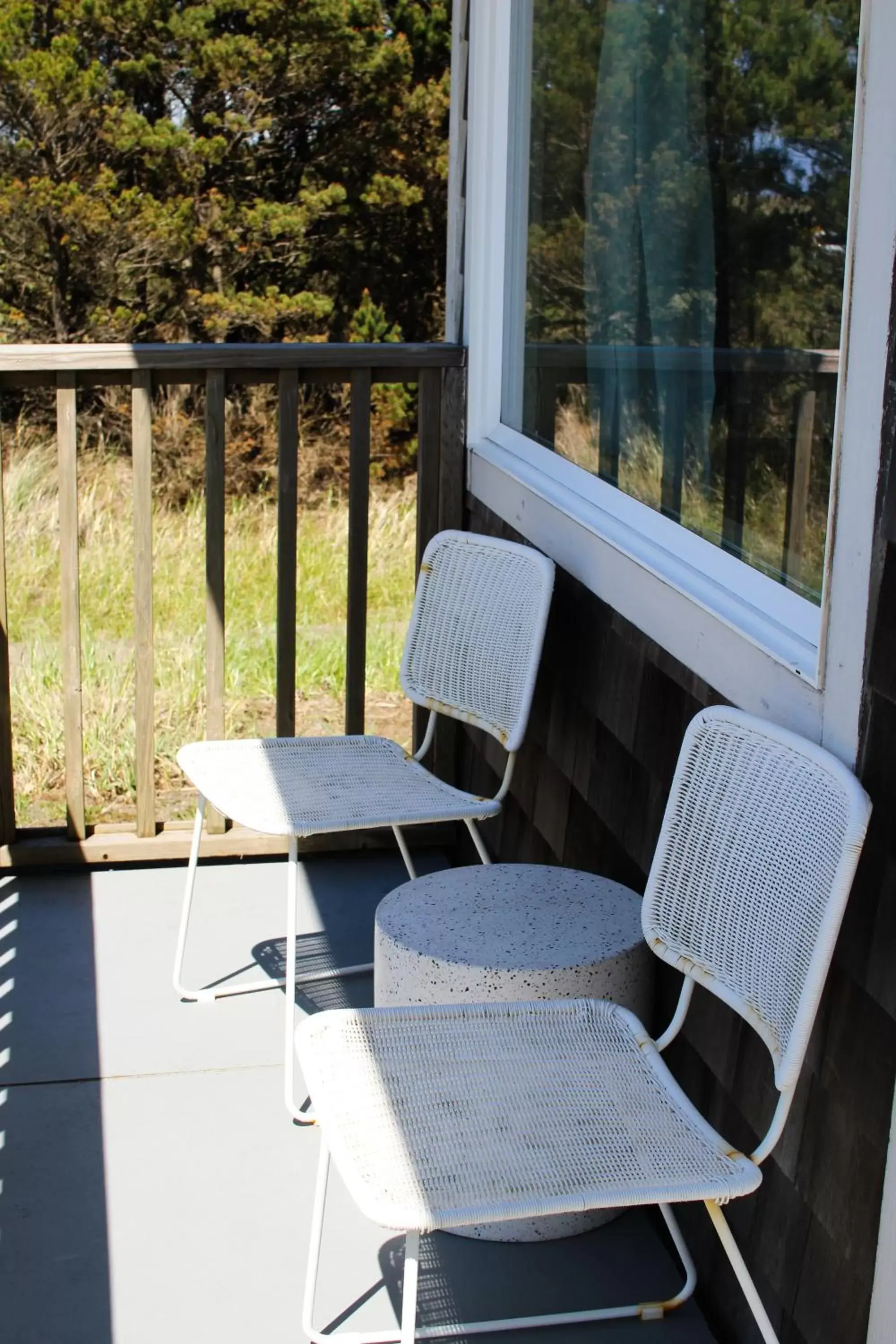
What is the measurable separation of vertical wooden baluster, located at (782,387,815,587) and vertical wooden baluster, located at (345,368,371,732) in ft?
5.20

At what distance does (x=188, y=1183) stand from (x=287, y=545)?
150 centimetres

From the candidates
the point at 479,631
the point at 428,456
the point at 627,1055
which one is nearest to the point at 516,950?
the point at 627,1055

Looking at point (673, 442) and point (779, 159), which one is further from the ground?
point (779, 159)

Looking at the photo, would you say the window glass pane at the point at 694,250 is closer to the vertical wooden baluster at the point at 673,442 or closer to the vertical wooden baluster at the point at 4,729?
the vertical wooden baluster at the point at 673,442

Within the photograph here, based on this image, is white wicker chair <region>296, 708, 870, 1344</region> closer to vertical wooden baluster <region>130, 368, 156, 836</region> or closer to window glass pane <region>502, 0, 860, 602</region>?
window glass pane <region>502, 0, 860, 602</region>

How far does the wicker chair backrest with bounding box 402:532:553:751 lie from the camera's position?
272 centimetres

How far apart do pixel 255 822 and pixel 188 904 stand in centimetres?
46

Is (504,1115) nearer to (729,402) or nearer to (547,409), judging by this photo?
(729,402)

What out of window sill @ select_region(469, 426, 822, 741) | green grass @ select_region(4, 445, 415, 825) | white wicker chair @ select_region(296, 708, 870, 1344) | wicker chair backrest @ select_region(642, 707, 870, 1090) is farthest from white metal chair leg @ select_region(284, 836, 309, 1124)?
green grass @ select_region(4, 445, 415, 825)

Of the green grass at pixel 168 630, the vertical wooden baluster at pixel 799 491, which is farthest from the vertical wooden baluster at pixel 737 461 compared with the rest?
the green grass at pixel 168 630

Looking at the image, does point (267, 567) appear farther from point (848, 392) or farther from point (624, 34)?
point (848, 392)

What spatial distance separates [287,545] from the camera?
3412 millimetres

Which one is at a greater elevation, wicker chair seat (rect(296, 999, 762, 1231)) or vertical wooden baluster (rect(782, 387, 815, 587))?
vertical wooden baluster (rect(782, 387, 815, 587))

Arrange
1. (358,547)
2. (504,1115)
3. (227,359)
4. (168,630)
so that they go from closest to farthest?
(504,1115) < (227,359) < (358,547) < (168,630)
